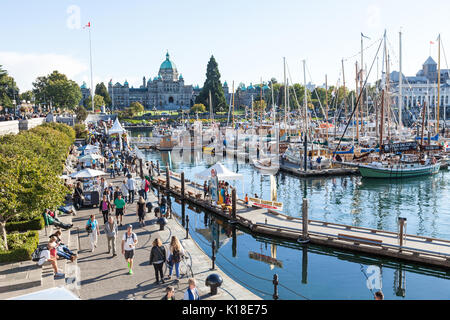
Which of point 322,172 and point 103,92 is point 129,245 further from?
point 103,92

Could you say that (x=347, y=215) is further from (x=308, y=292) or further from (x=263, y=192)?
(x=308, y=292)

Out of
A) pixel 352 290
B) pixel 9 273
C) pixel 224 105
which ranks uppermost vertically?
pixel 224 105

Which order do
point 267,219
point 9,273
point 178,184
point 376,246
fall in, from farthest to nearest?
point 178,184
point 267,219
point 376,246
point 9,273

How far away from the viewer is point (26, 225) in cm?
1842

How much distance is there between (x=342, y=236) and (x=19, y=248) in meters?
14.8

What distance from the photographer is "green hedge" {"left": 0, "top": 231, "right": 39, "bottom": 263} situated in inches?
572

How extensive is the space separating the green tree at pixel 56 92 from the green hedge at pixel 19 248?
8467 cm

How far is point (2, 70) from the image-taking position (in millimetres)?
67562

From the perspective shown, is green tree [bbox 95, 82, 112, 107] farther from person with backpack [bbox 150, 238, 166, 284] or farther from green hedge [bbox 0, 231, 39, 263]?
person with backpack [bbox 150, 238, 166, 284]

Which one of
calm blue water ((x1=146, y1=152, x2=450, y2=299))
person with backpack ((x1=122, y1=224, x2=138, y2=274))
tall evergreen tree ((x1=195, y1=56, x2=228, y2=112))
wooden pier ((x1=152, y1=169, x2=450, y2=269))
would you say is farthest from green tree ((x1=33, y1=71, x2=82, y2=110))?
person with backpack ((x1=122, y1=224, x2=138, y2=274))

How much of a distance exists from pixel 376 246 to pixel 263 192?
18177mm

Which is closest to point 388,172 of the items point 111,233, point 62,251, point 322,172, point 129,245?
point 322,172

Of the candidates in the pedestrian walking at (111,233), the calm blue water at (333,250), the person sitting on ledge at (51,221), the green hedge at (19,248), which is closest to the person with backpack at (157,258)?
the pedestrian walking at (111,233)

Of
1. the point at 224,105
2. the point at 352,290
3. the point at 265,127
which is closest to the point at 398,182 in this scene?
the point at 352,290
